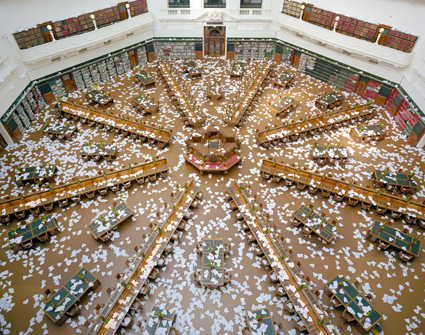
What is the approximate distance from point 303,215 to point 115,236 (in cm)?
949

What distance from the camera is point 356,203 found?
45.0 ft

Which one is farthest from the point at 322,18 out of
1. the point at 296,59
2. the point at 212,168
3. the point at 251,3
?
the point at 212,168

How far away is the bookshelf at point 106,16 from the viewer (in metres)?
20.7

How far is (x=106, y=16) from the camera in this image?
69.7 ft

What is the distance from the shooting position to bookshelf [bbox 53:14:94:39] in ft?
62.7

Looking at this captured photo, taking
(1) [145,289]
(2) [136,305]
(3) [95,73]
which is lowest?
(2) [136,305]

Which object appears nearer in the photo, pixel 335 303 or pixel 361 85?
pixel 335 303

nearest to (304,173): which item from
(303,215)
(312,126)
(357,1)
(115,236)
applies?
(303,215)

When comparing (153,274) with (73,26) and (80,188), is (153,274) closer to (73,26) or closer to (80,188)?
(80,188)

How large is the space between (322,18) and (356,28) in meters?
3.01

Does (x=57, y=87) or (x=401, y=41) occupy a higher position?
(x=401, y=41)

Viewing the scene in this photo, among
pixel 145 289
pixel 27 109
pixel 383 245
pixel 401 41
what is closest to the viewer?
pixel 145 289

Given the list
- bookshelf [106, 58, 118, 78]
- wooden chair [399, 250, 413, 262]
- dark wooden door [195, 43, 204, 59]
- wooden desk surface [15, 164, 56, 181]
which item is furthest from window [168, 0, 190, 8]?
wooden chair [399, 250, 413, 262]

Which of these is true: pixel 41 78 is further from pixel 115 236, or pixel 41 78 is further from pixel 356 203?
pixel 356 203
